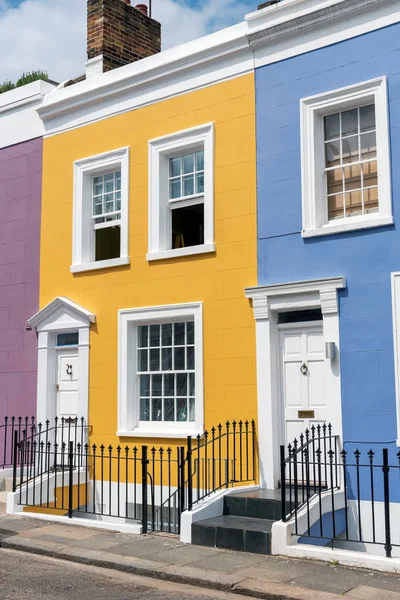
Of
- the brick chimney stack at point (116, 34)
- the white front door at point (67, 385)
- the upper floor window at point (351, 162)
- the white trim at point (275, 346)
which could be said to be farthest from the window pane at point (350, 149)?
the white front door at point (67, 385)

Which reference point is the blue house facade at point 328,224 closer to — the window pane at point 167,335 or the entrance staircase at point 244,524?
the entrance staircase at point 244,524

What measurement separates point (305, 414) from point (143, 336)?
3.57 m

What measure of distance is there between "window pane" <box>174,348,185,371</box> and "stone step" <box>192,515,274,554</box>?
3.26 meters

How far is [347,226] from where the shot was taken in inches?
427

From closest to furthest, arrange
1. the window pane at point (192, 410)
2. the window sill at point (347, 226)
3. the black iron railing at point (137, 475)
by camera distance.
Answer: the window sill at point (347, 226) < the black iron railing at point (137, 475) < the window pane at point (192, 410)

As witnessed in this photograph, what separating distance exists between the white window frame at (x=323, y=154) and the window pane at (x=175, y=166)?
104 inches

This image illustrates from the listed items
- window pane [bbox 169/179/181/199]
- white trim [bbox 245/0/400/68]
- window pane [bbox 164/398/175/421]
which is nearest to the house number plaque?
window pane [bbox 164/398/175/421]

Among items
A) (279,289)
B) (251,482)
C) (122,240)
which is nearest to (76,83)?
Result: (122,240)

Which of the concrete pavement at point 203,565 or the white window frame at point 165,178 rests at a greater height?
the white window frame at point 165,178

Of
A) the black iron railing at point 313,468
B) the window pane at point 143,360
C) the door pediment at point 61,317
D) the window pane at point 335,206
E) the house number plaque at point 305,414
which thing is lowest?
the black iron railing at point 313,468

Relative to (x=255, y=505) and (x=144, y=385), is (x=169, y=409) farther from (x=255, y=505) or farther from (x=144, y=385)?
(x=255, y=505)

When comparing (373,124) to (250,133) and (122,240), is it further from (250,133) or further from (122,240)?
(122,240)

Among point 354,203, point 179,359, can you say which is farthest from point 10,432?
point 354,203

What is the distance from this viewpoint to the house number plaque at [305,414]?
36.4ft
